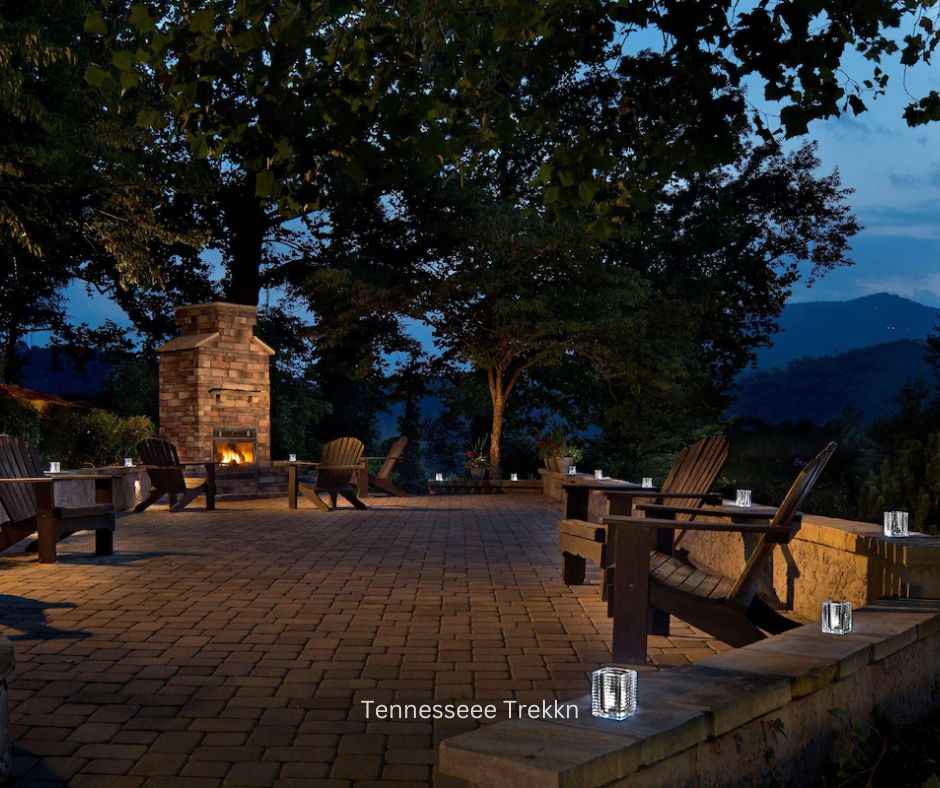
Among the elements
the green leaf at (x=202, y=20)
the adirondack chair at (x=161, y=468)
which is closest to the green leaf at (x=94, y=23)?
the green leaf at (x=202, y=20)

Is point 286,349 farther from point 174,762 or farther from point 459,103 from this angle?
point 174,762

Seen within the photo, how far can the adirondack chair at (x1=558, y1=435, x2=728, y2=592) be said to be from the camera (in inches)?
196

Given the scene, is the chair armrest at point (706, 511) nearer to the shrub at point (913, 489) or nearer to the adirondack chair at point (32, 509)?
the shrub at point (913, 489)

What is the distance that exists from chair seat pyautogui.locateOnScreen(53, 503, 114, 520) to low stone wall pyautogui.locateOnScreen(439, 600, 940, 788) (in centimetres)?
539

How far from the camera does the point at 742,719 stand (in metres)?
2.24

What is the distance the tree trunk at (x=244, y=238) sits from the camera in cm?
2016

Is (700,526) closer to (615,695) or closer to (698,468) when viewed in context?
(615,695)

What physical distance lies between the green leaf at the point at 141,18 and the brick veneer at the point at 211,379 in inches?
450

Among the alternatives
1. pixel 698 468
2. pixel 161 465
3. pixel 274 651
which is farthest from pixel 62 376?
pixel 274 651

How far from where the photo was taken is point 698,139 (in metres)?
3.65

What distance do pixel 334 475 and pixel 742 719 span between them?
9140mm

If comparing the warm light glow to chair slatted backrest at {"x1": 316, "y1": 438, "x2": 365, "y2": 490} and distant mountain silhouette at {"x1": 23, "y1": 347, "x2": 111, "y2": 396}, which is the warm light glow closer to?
chair slatted backrest at {"x1": 316, "y1": 438, "x2": 365, "y2": 490}

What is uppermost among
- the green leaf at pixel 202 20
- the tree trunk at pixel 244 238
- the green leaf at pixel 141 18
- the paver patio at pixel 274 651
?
the tree trunk at pixel 244 238

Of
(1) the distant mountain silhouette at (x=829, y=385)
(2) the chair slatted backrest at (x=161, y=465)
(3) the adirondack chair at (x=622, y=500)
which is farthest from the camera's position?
(1) the distant mountain silhouette at (x=829, y=385)
